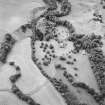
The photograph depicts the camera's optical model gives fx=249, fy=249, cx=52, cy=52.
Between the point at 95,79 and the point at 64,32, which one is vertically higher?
the point at 64,32

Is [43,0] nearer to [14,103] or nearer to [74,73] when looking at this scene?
[74,73]

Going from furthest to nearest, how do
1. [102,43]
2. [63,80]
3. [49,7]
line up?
[49,7]
[102,43]
[63,80]

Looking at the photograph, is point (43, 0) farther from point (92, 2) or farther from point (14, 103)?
point (14, 103)

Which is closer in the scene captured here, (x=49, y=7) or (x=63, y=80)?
(x=63, y=80)

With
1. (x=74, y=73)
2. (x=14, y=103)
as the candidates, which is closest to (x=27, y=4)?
(x=74, y=73)

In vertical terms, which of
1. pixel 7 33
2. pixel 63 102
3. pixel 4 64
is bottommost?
pixel 63 102

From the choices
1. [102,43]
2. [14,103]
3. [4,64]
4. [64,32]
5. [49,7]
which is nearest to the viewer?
[14,103]

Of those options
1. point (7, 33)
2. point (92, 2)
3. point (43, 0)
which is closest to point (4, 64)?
point (7, 33)
